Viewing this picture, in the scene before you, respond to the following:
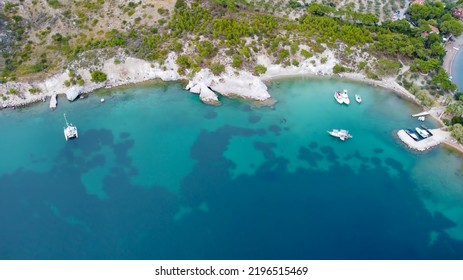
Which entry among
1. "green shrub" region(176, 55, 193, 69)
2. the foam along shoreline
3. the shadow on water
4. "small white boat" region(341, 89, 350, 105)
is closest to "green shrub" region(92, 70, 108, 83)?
the foam along shoreline

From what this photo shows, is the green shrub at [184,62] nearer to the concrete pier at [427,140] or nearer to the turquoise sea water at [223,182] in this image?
the turquoise sea water at [223,182]

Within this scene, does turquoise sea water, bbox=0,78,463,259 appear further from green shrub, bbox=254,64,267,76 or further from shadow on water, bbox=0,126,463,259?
green shrub, bbox=254,64,267,76

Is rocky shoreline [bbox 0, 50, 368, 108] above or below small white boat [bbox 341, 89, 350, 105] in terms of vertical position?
below

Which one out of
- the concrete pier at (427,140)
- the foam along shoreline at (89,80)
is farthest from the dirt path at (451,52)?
the foam along shoreline at (89,80)

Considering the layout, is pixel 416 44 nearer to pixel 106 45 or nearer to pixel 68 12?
pixel 106 45

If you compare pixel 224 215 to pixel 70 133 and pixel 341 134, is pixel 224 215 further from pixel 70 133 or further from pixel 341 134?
pixel 70 133

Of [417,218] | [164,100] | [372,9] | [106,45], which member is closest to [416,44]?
[372,9]
